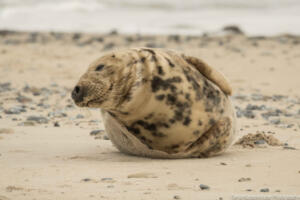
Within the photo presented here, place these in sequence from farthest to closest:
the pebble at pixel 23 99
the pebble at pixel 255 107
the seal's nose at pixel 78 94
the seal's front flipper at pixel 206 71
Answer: the pebble at pixel 23 99 → the pebble at pixel 255 107 → the seal's front flipper at pixel 206 71 → the seal's nose at pixel 78 94

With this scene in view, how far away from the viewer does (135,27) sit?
20.5m

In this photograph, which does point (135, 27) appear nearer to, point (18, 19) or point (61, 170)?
point (18, 19)

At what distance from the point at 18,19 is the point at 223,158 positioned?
18.5 meters

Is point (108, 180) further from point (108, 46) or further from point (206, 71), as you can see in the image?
point (108, 46)

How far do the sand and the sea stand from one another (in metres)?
5.62

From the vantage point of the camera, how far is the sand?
12.3ft

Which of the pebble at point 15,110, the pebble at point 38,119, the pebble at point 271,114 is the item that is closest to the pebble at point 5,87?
the pebble at point 15,110

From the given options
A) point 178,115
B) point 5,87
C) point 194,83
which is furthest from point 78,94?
point 5,87

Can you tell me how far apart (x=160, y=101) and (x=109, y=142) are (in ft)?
4.95

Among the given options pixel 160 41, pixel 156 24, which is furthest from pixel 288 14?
pixel 160 41

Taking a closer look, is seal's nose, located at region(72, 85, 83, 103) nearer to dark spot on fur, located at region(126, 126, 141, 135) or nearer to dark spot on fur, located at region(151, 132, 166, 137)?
dark spot on fur, located at region(126, 126, 141, 135)

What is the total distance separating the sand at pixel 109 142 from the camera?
375 cm

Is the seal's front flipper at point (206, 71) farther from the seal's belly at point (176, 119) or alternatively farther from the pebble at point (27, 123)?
the pebble at point (27, 123)

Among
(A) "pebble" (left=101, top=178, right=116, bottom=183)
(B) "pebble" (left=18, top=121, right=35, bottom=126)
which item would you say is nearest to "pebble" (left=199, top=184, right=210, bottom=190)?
(A) "pebble" (left=101, top=178, right=116, bottom=183)
